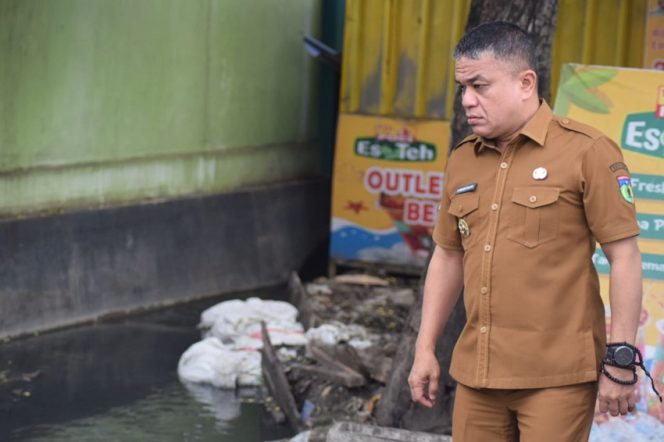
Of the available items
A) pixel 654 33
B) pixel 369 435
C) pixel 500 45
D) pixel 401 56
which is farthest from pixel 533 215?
pixel 401 56

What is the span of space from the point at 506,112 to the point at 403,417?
2688 mm

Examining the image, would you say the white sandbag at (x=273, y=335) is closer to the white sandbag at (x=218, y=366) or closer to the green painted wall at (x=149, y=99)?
the white sandbag at (x=218, y=366)

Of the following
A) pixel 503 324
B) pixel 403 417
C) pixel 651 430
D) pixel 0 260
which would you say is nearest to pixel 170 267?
pixel 0 260

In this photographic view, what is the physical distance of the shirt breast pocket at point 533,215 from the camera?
3.44m

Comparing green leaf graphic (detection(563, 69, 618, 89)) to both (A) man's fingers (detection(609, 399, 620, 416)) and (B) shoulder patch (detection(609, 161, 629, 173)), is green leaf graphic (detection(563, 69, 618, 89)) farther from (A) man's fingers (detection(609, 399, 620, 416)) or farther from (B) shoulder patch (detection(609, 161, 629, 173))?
(A) man's fingers (detection(609, 399, 620, 416))

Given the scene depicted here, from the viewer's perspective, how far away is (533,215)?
3.46 meters

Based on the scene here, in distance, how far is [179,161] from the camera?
9.38m

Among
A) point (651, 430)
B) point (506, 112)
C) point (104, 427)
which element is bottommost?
point (104, 427)

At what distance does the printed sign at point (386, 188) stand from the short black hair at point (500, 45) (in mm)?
5810

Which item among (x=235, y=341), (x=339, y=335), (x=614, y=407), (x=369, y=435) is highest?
(x=614, y=407)

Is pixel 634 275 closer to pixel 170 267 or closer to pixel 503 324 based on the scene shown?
pixel 503 324

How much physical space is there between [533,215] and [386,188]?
6.11 meters

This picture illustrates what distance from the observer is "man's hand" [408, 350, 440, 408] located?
3.74 meters

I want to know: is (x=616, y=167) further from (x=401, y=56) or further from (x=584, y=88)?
(x=401, y=56)
